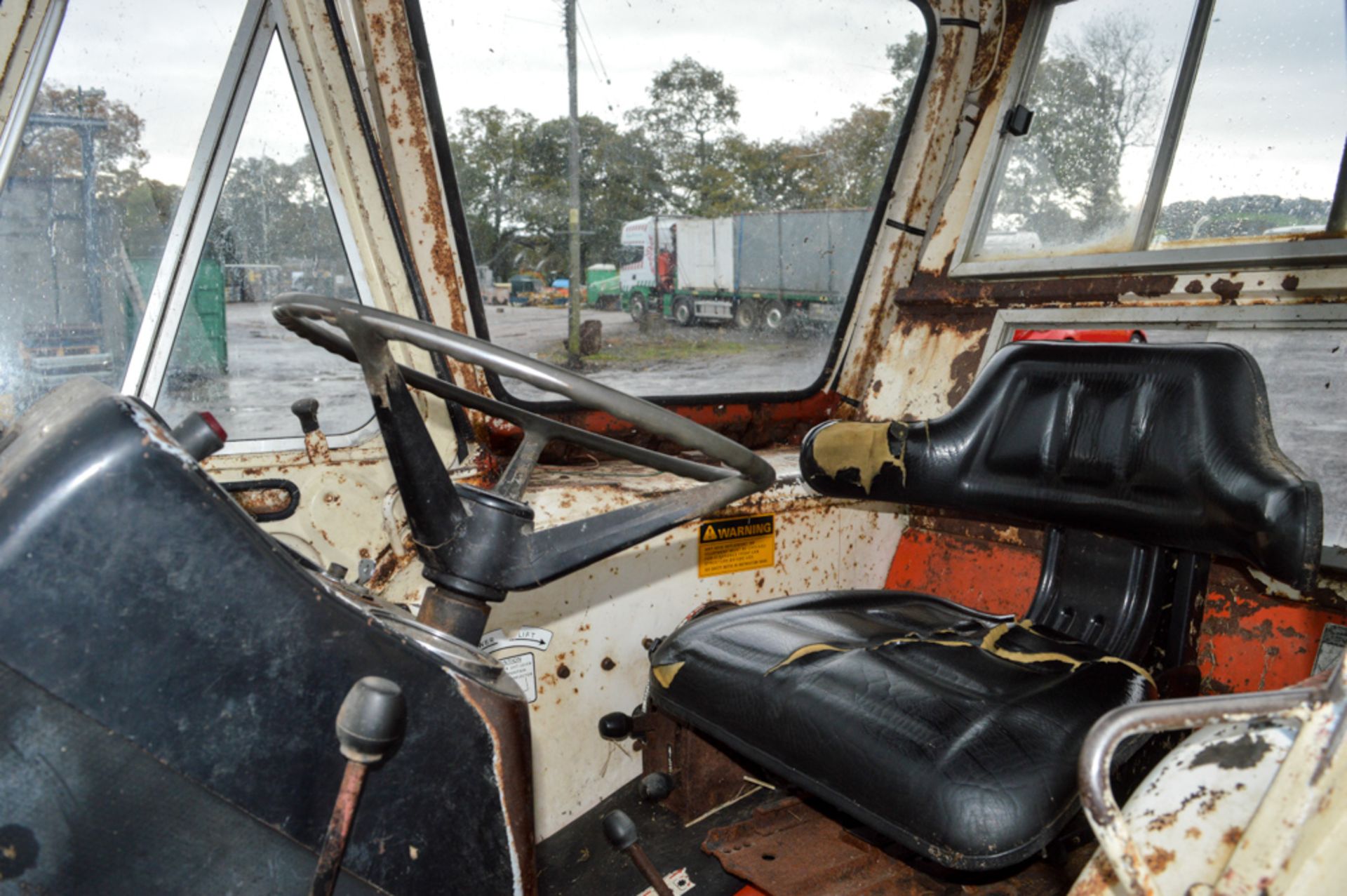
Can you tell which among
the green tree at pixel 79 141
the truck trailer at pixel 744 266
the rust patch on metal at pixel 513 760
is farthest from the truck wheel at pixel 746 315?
the rust patch on metal at pixel 513 760

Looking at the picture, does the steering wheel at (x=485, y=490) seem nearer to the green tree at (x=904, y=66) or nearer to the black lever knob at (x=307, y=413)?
the black lever knob at (x=307, y=413)

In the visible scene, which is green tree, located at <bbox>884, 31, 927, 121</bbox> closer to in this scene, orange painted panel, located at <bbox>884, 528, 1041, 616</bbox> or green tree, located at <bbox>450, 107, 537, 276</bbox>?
green tree, located at <bbox>450, 107, 537, 276</bbox>

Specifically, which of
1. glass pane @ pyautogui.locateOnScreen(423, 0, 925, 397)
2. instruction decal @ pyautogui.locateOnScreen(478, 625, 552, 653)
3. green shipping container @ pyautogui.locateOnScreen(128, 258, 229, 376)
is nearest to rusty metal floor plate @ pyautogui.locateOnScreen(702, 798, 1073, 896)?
instruction decal @ pyautogui.locateOnScreen(478, 625, 552, 653)

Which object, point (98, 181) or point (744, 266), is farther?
point (744, 266)

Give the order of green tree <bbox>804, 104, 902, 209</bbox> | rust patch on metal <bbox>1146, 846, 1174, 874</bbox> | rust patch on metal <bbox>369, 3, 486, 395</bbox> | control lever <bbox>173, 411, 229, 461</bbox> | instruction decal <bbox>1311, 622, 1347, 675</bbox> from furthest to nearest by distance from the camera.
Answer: green tree <bbox>804, 104, 902, 209</bbox> → rust patch on metal <bbox>369, 3, 486, 395</bbox> → instruction decal <bbox>1311, 622, 1347, 675</bbox> → control lever <bbox>173, 411, 229, 461</bbox> → rust patch on metal <bbox>1146, 846, 1174, 874</bbox>

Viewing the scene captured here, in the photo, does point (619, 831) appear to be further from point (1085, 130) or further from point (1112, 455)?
point (1085, 130)

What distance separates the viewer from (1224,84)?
1832 mm

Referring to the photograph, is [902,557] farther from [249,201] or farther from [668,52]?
[249,201]

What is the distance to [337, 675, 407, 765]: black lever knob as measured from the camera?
2.23 ft

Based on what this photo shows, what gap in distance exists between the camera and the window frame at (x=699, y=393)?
1.74 metres

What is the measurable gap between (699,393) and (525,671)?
0.87m

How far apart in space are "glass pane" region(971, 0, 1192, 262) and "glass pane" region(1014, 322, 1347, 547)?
1.39ft

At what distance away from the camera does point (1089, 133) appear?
2.08 meters

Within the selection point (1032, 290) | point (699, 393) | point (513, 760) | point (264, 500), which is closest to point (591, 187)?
point (699, 393)
